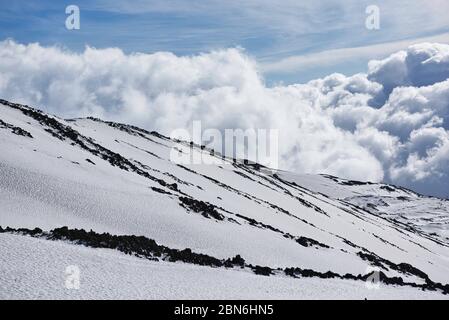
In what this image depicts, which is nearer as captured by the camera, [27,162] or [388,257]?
[27,162]

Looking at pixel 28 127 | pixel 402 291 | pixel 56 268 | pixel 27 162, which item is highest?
pixel 28 127

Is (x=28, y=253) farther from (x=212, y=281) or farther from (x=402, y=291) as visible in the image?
(x=402, y=291)

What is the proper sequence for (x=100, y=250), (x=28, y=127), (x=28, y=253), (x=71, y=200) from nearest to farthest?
1. (x=28, y=253)
2. (x=100, y=250)
3. (x=71, y=200)
4. (x=28, y=127)

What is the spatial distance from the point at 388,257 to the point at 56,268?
69.1 m

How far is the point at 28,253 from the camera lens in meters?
23.9

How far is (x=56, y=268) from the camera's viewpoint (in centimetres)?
2242

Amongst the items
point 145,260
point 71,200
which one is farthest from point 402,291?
point 71,200

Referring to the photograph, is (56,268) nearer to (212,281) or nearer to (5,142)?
(212,281)

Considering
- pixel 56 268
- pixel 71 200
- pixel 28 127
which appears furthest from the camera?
pixel 28 127

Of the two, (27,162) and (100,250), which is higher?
(27,162)

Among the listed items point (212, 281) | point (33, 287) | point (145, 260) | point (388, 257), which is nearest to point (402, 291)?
point (212, 281)

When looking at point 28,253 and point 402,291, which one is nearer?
point 28,253

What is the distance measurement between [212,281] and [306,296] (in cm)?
578

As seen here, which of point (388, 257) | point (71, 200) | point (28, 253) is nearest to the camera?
point (28, 253)
